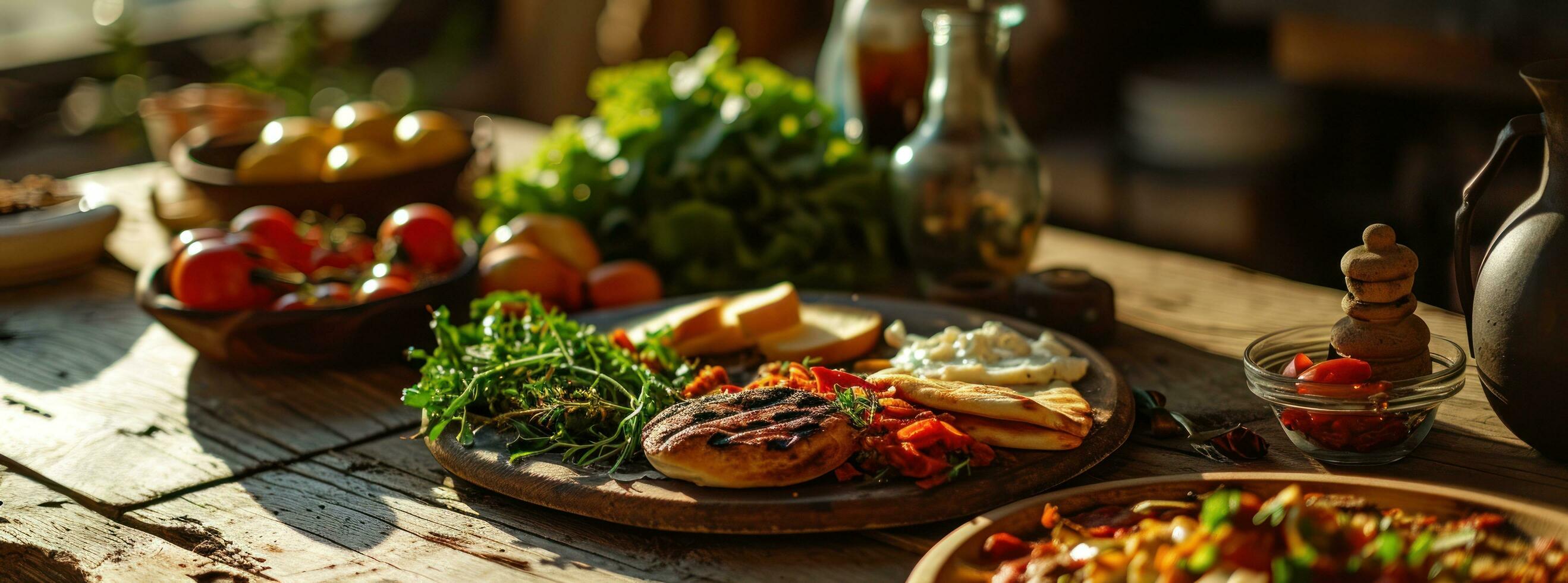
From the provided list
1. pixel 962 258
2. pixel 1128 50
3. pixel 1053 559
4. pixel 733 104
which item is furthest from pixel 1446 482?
pixel 1128 50

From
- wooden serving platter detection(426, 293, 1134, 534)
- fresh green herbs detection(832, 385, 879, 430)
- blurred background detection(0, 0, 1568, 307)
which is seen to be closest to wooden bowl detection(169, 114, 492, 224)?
blurred background detection(0, 0, 1568, 307)

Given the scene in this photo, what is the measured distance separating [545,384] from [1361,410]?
102 centimetres

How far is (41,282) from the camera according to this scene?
2691mm

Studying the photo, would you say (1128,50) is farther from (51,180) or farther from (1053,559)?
(1053,559)

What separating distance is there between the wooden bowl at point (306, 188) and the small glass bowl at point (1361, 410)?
1.93 m

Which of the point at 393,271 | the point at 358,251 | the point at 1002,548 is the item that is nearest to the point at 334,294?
the point at 393,271

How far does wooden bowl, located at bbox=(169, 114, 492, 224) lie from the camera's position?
105 inches

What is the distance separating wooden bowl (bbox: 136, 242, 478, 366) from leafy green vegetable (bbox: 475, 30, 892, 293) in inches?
21.8

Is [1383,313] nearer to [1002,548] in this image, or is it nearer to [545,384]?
[1002,548]

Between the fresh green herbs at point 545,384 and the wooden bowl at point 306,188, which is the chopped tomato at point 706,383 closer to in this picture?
the fresh green herbs at point 545,384

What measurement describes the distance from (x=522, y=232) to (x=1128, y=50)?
134 inches

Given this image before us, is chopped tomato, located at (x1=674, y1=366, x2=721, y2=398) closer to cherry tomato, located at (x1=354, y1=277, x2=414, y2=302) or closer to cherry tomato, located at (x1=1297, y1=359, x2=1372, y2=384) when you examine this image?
cherry tomato, located at (x1=354, y1=277, x2=414, y2=302)

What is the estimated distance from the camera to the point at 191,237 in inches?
86.1

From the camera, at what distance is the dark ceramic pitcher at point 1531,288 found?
1.31 m
